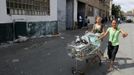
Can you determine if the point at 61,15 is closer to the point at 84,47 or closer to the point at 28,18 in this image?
the point at 28,18

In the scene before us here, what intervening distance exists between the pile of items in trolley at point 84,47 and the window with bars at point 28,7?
9020 millimetres

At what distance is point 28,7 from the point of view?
19016mm

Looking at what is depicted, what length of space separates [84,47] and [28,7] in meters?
12.3

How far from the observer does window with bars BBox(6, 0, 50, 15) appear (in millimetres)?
16567

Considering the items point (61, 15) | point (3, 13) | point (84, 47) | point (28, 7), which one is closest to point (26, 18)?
point (28, 7)

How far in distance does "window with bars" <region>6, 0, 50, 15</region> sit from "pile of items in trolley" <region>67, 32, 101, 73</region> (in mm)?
9020

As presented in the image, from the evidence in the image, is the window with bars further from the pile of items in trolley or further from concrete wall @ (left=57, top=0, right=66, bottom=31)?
the pile of items in trolley

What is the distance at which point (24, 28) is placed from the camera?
17.7 meters

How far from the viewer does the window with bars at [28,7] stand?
16.6 m

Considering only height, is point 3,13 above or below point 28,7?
below

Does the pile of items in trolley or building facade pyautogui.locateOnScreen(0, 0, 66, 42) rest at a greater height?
building facade pyautogui.locateOnScreen(0, 0, 66, 42)

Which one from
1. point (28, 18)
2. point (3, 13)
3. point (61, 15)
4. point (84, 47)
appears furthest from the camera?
point (61, 15)

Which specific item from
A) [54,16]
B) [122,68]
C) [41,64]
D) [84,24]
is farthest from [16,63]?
[84,24]

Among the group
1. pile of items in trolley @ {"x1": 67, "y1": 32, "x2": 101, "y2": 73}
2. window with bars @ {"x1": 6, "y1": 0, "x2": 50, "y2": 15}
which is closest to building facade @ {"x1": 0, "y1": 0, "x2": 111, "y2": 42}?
window with bars @ {"x1": 6, "y1": 0, "x2": 50, "y2": 15}
